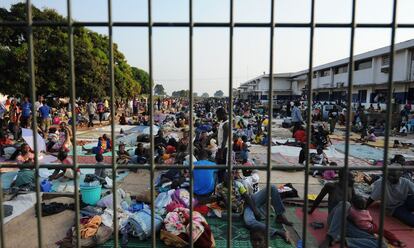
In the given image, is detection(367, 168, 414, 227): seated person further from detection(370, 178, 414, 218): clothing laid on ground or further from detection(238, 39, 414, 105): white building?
detection(238, 39, 414, 105): white building

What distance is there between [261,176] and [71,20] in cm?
770

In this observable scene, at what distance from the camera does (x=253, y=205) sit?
222 inches

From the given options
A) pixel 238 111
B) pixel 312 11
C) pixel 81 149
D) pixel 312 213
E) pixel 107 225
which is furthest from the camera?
pixel 238 111

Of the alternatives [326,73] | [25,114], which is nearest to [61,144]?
[25,114]

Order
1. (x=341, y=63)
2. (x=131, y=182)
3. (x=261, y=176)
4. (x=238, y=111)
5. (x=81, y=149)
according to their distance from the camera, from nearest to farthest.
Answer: (x=131, y=182) → (x=261, y=176) → (x=81, y=149) → (x=238, y=111) → (x=341, y=63)

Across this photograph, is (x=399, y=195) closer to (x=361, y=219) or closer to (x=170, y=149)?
(x=361, y=219)

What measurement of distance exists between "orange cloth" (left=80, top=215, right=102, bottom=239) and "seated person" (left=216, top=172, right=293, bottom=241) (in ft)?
6.55

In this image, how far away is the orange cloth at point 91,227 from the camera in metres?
4.80

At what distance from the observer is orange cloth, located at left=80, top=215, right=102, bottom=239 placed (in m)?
4.80

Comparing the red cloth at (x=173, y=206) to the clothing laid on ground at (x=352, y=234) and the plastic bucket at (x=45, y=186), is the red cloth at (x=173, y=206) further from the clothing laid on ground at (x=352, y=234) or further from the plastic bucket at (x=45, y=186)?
the plastic bucket at (x=45, y=186)

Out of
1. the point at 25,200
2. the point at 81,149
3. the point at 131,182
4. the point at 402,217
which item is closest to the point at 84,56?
the point at 81,149

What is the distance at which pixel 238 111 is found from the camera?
96.4ft

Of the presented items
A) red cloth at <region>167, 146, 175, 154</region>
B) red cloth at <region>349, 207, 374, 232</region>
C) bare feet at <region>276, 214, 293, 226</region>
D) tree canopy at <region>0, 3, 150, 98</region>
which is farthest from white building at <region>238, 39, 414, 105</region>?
tree canopy at <region>0, 3, 150, 98</region>

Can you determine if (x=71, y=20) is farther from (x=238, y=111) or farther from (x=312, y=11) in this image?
(x=238, y=111)
